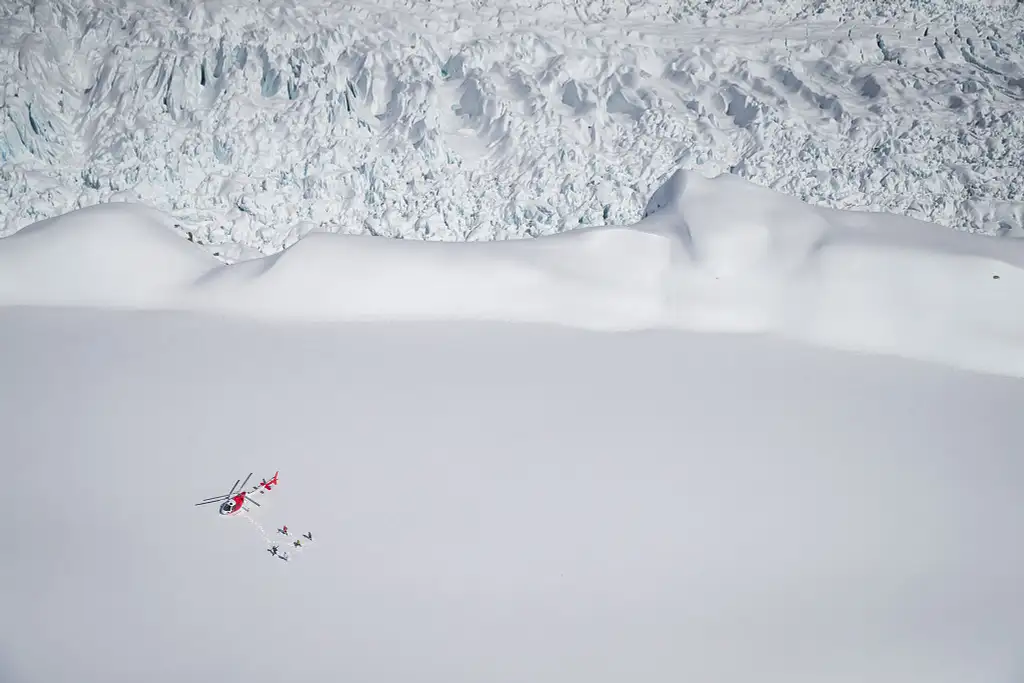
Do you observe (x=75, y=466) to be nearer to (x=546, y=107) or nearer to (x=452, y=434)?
(x=452, y=434)

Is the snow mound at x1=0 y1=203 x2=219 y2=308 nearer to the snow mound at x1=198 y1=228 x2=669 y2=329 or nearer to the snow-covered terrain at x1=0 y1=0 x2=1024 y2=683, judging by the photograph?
the snow-covered terrain at x1=0 y1=0 x2=1024 y2=683

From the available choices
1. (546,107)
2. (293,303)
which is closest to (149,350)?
(293,303)

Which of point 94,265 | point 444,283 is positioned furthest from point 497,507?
point 94,265

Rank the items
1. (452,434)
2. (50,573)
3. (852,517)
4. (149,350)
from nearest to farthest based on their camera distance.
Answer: (50,573) → (852,517) → (452,434) → (149,350)

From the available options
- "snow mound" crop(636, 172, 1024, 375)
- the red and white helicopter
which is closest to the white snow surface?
"snow mound" crop(636, 172, 1024, 375)

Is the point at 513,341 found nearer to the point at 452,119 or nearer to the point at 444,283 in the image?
the point at 444,283

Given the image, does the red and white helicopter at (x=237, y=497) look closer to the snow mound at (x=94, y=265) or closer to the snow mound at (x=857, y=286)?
the snow mound at (x=94, y=265)

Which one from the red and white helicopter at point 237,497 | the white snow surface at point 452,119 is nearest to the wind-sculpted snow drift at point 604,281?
the white snow surface at point 452,119
